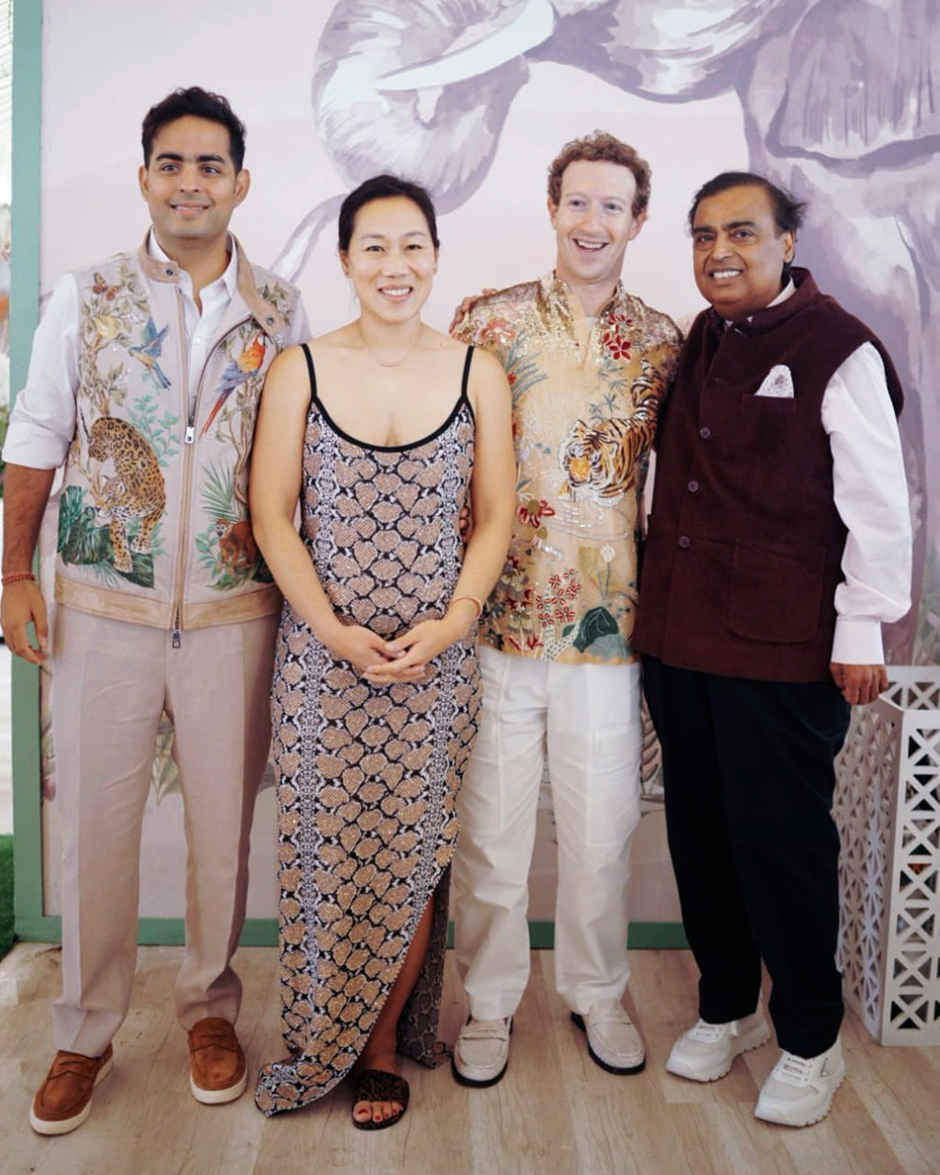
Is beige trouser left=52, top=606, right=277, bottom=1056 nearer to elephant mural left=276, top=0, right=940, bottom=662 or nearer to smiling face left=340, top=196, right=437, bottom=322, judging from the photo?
smiling face left=340, top=196, right=437, bottom=322

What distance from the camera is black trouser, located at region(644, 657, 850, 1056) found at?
2.23 meters

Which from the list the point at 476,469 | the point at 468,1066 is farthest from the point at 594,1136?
the point at 476,469

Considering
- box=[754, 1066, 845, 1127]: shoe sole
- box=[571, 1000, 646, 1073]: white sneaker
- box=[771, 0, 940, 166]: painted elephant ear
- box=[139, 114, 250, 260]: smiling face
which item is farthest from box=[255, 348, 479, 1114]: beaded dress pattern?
box=[771, 0, 940, 166]: painted elephant ear

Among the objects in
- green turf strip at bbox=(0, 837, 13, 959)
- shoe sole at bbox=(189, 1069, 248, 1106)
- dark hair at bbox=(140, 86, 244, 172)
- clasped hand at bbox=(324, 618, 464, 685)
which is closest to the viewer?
clasped hand at bbox=(324, 618, 464, 685)

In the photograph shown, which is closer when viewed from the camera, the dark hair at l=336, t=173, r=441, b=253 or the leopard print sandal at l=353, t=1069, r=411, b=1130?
the dark hair at l=336, t=173, r=441, b=253

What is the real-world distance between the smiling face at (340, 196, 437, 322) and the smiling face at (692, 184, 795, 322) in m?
0.54

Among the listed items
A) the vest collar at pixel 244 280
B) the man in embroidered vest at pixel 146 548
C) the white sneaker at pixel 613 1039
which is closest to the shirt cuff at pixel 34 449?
the man in embroidered vest at pixel 146 548

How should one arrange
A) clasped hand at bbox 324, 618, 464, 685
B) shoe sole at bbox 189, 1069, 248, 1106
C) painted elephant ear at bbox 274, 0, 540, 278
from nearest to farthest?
clasped hand at bbox 324, 618, 464, 685, shoe sole at bbox 189, 1069, 248, 1106, painted elephant ear at bbox 274, 0, 540, 278

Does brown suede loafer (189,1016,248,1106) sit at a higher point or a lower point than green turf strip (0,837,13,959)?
higher

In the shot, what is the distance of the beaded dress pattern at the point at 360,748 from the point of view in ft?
6.95

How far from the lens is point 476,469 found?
7.24 feet

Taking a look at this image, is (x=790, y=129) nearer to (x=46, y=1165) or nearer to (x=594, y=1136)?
(x=594, y=1136)

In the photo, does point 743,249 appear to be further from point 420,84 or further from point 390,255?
point 420,84

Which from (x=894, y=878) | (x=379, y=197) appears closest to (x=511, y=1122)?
(x=894, y=878)
